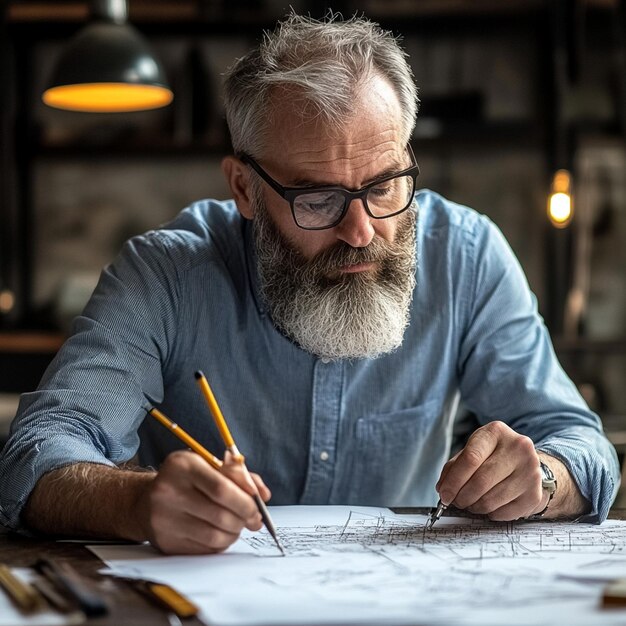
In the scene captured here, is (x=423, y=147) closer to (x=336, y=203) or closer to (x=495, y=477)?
(x=336, y=203)

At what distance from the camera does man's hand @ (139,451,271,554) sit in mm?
1320

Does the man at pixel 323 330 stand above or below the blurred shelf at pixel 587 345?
above

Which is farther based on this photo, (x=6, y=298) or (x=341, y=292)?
(x=6, y=298)

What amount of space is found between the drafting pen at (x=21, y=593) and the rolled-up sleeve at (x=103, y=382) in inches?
13.5

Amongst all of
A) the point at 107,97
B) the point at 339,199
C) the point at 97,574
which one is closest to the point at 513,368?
the point at 339,199

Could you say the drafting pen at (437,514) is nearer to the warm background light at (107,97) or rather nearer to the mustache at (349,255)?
the mustache at (349,255)

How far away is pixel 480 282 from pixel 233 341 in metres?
0.51

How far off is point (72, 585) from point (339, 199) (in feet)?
2.89

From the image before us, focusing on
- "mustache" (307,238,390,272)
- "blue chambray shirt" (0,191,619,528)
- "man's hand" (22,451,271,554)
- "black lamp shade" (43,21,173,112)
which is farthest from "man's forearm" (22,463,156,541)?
"black lamp shade" (43,21,173,112)

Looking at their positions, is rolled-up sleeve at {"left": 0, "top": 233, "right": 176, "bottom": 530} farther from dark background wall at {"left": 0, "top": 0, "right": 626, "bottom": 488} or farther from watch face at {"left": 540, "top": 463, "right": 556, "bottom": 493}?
dark background wall at {"left": 0, "top": 0, "right": 626, "bottom": 488}

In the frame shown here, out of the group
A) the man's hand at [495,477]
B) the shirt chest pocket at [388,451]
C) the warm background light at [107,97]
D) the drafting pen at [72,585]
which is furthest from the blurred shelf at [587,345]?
the drafting pen at [72,585]

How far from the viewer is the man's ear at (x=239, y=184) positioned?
2.02 metres

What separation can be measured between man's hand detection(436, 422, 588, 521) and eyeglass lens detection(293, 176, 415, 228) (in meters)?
0.47

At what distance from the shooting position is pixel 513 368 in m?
2.00
